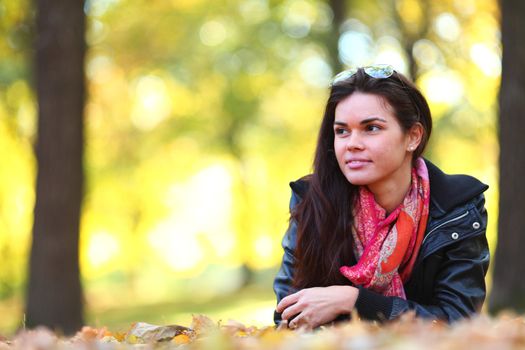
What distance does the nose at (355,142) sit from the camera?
3410 millimetres

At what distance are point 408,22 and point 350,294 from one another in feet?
46.1

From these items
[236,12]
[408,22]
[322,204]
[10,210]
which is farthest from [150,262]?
[322,204]

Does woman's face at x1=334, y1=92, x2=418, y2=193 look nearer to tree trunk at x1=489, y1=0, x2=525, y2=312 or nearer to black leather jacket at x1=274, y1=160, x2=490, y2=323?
black leather jacket at x1=274, y1=160, x2=490, y2=323

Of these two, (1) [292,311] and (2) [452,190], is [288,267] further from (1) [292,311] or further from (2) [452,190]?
(2) [452,190]

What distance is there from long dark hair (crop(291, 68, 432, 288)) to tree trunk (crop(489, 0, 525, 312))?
13.8 ft

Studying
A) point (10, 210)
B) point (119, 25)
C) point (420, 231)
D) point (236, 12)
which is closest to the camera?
point (420, 231)

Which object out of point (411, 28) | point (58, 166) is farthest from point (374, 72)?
point (411, 28)

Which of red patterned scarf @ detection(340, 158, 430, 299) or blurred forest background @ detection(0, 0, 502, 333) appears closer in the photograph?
red patterned scarf @ detection(340, 158, 430, 299)

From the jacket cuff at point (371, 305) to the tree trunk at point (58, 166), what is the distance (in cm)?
544

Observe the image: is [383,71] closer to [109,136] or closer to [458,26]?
[458,26]

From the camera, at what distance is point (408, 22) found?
53.9 ft

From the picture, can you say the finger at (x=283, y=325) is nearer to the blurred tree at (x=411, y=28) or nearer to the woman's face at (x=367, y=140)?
the woman's face at (x=367, y=140)

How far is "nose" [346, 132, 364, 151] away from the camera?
341 centimetres

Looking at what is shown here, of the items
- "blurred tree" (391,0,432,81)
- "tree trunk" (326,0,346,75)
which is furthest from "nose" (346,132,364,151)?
"blurred tree" (391,0,432,81)
